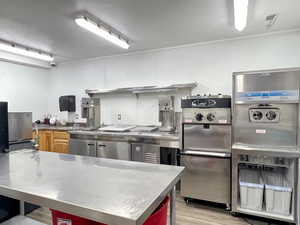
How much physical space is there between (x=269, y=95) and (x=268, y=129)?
43 centimetres

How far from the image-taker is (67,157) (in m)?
1.80

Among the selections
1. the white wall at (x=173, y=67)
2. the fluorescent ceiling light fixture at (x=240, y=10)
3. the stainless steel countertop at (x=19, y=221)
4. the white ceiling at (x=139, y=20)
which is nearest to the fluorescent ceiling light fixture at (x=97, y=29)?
the white ceiling at (x=139, y=20)

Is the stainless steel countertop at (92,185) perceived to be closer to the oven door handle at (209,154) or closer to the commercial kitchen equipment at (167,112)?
the oven door handle at (209,154)

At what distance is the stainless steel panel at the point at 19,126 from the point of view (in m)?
3.20

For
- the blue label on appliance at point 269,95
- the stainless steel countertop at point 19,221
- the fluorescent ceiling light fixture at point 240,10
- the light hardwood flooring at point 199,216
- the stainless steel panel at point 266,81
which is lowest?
the light hardwood flooring at point 199,216

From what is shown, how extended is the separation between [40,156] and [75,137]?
221cm

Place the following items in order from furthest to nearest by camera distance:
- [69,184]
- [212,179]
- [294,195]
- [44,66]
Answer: [44,66] → [212,179] → [294,195] → [69,184]

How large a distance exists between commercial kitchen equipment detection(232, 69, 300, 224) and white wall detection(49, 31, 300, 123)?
1103 millimetres

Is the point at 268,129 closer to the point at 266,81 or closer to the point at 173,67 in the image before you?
the point at 266,81

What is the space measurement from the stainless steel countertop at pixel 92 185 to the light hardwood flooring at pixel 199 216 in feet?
4.28

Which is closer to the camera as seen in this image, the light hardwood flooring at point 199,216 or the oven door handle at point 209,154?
the light hardwood flooring at point 199,216

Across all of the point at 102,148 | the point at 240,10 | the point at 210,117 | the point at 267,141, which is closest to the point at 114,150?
the point at 102,148

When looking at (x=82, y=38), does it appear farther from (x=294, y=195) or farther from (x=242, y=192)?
(x=294, y=195)

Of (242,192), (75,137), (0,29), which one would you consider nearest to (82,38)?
(0,29)
